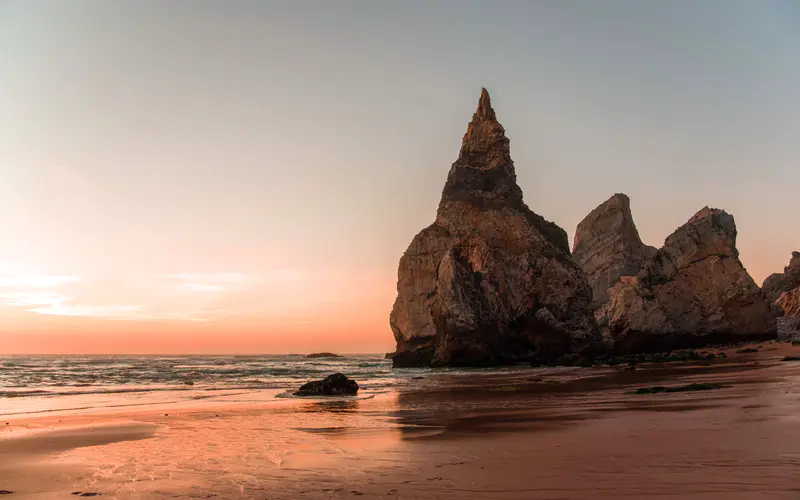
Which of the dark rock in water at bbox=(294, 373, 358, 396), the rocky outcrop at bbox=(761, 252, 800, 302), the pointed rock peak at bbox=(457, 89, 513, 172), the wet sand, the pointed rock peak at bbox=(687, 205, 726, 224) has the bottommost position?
the dark rock in water at bbox=(294, 373, 358, 396)

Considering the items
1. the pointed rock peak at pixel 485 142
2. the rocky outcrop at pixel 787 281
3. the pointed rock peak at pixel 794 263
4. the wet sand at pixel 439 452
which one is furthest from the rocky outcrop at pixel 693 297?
the wet sand at pixel 439 452

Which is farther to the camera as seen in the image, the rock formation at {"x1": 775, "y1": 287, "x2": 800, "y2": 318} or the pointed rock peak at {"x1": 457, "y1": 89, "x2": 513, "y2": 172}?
the pointed rock peak at {"x1": 457, "y1": 89, "x2": 513, "y2": 172}

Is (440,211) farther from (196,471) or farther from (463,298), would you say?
(196,471)

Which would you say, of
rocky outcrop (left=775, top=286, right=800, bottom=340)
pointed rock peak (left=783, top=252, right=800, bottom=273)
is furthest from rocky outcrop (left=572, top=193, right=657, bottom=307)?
rocky outcrop (left=775, top=286, right=800, bottom=340)

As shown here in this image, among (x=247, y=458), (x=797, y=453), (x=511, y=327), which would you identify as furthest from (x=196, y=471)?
(x=511, y=327)

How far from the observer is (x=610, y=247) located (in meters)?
102

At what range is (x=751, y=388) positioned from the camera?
15094 mm

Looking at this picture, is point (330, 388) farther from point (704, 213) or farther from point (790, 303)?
point (790, 303)

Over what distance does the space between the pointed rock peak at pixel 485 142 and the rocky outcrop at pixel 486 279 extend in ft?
0.39

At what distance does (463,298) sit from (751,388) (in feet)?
140

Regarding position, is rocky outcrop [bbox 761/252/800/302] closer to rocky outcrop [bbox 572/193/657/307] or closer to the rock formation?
the rock formation

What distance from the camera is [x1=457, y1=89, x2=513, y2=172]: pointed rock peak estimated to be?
69.2 meters

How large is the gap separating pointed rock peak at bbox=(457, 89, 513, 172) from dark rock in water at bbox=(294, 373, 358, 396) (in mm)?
49712

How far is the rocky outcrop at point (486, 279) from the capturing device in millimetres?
57875
